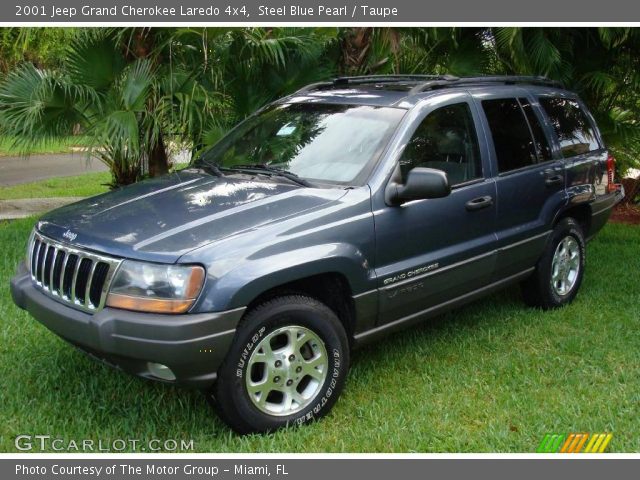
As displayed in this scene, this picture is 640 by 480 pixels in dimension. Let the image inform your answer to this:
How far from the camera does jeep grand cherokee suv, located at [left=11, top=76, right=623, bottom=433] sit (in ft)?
10.8

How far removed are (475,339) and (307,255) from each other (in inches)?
77.5

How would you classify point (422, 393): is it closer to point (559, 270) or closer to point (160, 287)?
point (160, 287)

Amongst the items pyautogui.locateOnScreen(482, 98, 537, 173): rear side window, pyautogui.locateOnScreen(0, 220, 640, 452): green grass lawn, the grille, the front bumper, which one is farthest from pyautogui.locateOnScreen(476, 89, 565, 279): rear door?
the grille

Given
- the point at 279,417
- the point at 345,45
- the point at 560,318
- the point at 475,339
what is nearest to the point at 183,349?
the point at 279,417

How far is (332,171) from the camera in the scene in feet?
13.7

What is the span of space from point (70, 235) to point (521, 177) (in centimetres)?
308

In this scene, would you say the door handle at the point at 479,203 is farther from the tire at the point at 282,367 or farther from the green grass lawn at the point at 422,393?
the tire at the point at 282,367

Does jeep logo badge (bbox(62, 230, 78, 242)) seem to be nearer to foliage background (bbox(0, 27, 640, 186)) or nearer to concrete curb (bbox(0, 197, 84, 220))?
foliage background (bbox(0, 27, 640, 186))

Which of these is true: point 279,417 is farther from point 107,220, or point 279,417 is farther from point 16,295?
point 16,295

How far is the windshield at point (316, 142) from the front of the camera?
4172 millimetres

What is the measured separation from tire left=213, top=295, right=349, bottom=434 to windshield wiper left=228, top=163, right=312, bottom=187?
2.55 feet

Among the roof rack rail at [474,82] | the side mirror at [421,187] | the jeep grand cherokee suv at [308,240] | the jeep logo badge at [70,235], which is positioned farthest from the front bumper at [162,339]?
the roof rack rail at [474,82]

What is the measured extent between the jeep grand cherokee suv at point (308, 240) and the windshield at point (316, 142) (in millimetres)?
13

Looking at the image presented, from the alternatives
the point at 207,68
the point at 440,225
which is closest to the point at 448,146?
the point at 440,225
